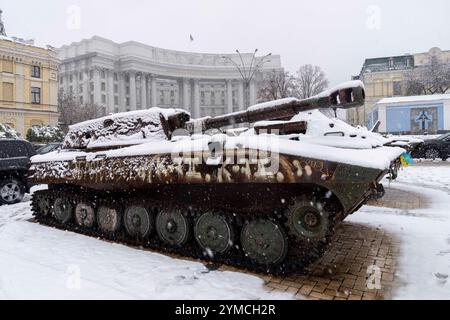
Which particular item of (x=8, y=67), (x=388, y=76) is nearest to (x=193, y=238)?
(x=8, y=67)

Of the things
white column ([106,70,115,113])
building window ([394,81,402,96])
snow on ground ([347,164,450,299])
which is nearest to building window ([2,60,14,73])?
snow on ground ([347,164,450,299])

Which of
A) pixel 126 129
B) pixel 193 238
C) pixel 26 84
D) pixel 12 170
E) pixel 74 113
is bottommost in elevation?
pixel 193 238

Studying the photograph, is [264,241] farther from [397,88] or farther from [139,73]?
[139,73]

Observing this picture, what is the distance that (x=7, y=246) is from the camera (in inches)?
240

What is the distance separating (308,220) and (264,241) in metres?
0.71

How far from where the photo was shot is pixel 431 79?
42.6 metres

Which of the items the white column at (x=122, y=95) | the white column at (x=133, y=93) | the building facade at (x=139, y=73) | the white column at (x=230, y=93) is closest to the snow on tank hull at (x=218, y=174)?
the building facade at (x=139, y=73)

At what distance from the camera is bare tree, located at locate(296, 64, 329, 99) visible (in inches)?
1799

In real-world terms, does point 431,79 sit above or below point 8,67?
below

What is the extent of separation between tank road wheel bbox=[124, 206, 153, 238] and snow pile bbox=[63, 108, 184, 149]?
111 cm

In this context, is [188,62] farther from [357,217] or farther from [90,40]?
[357,217]

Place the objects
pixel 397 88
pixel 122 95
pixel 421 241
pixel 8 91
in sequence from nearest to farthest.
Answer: pixel 421 241, pixel 8 91, pixel 397 88, pixel 122 95

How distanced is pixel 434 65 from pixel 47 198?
4610 centimetres

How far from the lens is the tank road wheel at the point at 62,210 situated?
23.2 feet
